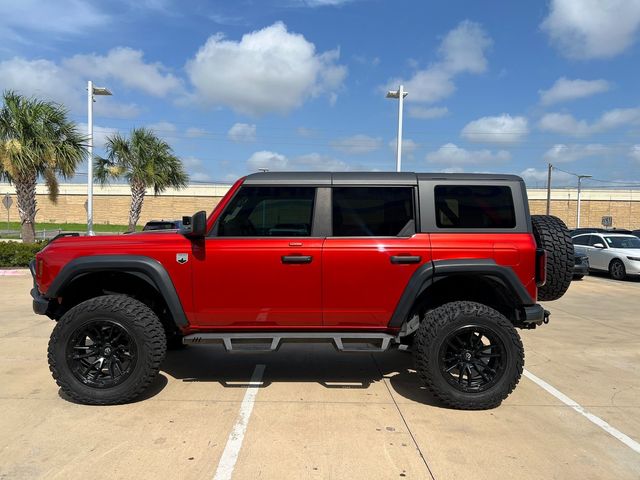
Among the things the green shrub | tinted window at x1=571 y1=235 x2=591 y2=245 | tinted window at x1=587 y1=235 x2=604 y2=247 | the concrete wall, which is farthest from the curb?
the concrete wall

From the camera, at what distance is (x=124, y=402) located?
4121 millimetres

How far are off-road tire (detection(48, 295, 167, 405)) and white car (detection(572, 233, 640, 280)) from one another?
573 inches

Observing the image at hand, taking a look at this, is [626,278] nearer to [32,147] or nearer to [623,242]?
[623,242]

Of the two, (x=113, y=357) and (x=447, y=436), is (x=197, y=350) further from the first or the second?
(x=447, y=436)

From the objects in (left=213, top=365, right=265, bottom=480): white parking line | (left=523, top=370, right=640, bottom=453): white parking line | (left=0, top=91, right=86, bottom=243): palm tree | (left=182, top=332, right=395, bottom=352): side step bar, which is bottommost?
(left=213, top=365, right=265, bottom=480): white parking line

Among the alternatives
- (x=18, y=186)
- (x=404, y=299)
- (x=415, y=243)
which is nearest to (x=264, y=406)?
(x=404, y=299)

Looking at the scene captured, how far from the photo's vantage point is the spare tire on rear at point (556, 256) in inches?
171

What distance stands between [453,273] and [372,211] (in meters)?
0.89

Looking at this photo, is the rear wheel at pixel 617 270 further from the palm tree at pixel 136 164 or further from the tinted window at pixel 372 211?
the palm tree at pixel 136 164

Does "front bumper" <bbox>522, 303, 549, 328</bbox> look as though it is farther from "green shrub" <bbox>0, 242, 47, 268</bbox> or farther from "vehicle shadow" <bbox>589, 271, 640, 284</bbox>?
"green shrub" <bbox>0, 242, 47, 268</bbox>

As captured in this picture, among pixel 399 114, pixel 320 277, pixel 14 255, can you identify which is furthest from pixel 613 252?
pixel 14 255

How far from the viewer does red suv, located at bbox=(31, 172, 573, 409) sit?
4043mm

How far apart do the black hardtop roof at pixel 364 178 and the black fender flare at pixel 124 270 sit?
1.11 metres

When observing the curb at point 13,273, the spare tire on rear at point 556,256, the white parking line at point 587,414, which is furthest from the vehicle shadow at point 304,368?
the curb at point 13,273
